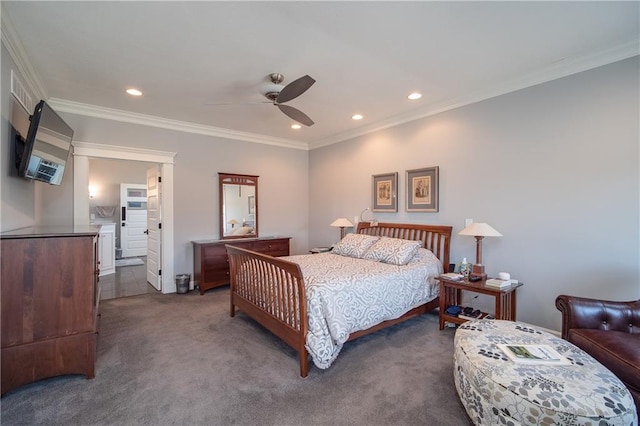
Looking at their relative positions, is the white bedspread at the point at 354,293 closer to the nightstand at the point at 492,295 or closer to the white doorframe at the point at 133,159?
the nightstand at the point at 492,295

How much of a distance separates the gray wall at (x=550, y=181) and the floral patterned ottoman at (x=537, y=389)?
4.26ft

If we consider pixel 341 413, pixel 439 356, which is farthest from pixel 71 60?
pixel 439 356

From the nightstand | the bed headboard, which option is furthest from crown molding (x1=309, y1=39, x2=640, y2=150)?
the nightstand

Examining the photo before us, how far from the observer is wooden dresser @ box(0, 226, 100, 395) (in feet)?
6.85

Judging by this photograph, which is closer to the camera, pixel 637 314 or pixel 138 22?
pixel 637 314

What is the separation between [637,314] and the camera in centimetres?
216

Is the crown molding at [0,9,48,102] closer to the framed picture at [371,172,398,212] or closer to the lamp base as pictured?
the framed picture at [371,172,398,212]

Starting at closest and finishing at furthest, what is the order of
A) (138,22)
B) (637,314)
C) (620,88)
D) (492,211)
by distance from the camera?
(637,314), (138,22), (620,88), (492,211)

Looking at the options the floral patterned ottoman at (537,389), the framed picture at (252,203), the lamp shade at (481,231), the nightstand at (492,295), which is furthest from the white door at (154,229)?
the floral patterned ottoman at (537,389)

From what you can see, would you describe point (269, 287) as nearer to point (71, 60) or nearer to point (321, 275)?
point (321, 275)

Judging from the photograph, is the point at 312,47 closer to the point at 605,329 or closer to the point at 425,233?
the point at 425,233

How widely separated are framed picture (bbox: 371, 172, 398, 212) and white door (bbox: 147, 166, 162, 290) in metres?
3.53

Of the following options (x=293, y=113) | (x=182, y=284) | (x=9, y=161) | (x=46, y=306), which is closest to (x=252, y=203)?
(x=182, y=284)

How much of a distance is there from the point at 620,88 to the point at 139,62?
4.53m
